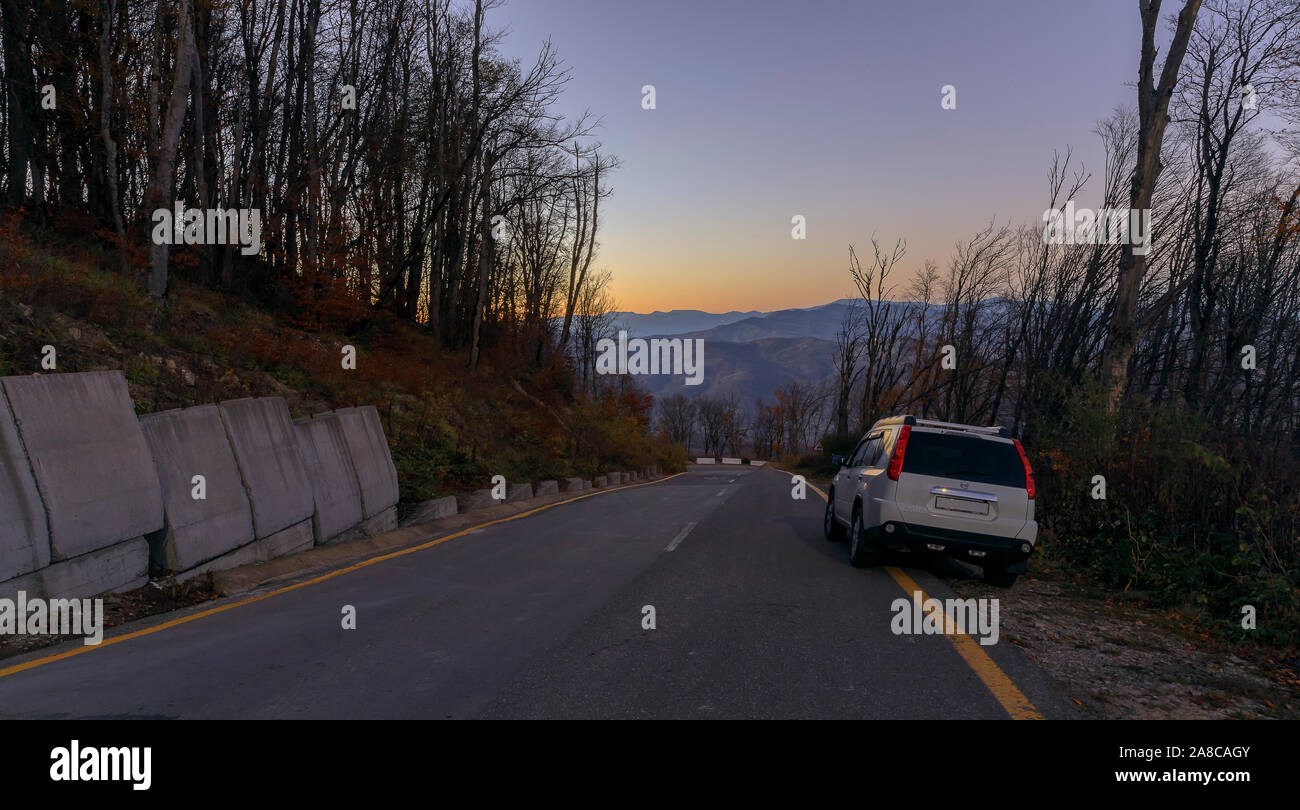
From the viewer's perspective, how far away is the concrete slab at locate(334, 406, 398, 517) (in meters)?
10.7

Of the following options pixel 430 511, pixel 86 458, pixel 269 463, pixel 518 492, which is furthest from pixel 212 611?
pixel 518 492

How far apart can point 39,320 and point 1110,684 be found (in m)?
11.4

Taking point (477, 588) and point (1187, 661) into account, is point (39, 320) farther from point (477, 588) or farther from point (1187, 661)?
point (1187, 661)

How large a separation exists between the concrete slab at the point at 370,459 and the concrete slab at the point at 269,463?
4.78 ft

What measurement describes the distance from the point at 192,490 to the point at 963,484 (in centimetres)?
818

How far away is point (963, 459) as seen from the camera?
846cm

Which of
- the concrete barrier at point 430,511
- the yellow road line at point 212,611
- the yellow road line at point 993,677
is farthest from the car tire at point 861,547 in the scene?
the concrete barrier at point 430,511

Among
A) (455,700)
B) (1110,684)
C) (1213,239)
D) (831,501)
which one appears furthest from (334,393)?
(1213,239)

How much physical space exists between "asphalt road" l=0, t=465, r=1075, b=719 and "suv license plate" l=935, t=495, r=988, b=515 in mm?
909

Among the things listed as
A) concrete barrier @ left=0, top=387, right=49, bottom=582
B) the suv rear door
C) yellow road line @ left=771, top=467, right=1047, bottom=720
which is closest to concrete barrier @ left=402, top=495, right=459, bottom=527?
concrete barrier @ left=0, top=387, right=49, bottom=582

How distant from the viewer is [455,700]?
4309mm

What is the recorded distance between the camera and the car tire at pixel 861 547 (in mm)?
8852

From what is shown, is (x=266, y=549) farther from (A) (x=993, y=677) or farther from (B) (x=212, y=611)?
(A) (x=993, y=677)
